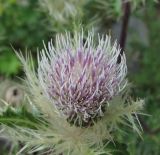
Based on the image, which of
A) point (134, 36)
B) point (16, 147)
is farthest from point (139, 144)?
point (134, 36)

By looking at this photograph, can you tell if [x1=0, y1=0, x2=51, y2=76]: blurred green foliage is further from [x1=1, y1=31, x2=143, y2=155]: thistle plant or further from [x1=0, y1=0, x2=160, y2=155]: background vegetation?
[x1=1, y1=31, x2=143, y2=155]: thistle plant

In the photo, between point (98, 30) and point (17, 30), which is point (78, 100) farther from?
point (17, 30)

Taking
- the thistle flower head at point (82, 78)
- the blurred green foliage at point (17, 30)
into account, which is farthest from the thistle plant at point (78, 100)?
the blurred green foliage at point (17, 30)

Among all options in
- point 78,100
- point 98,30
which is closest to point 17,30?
point 98,30

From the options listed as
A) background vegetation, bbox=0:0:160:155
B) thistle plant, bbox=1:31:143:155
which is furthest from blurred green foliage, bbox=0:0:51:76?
thistle plant, bbox=1:31:143:155

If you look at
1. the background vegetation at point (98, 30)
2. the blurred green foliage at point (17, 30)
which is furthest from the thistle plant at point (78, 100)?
the blurred green foliage at point (17, 30)

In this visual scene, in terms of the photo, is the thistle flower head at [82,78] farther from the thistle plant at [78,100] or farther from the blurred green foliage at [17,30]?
the blurred green foliage at [17,30]

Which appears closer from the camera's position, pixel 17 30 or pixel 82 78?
pixel 82 78

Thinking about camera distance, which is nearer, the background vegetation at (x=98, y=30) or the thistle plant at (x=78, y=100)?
the thistle plant at (x=78, y=100)
